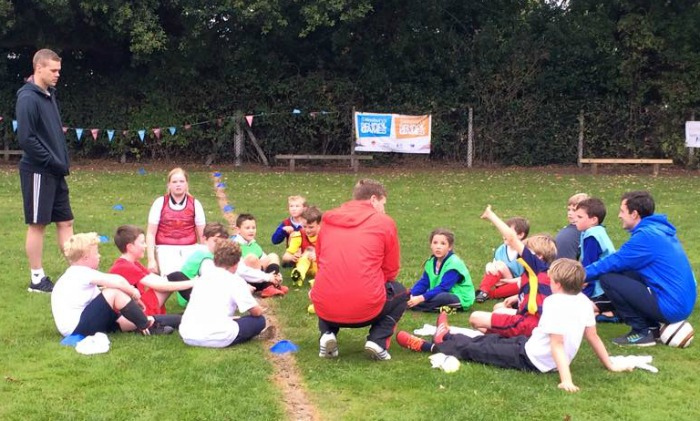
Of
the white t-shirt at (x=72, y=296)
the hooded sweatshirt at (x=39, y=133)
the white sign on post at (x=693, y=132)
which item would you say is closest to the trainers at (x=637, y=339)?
the white t-shirt at (x=72, y=296)

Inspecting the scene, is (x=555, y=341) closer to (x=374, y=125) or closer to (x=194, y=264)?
(x=194, y=264)

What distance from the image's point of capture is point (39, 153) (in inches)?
295

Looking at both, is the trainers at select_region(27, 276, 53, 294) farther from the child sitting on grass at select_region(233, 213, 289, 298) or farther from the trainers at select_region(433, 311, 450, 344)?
the trainers at select_region(433, 311, 450, 344)

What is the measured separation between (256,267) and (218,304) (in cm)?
218

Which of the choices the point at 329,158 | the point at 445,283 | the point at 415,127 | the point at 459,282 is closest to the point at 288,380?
the point at 445,283

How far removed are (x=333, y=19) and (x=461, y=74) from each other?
15.8ft

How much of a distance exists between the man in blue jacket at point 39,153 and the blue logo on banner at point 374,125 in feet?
49.5

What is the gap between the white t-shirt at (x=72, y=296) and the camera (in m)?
5.89

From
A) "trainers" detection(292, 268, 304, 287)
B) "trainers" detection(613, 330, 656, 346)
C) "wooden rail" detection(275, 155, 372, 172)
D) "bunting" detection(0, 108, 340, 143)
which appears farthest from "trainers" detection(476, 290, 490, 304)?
"bunting" detection(0, 108, 340, 143)

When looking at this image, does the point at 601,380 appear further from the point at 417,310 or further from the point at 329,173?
the point at 329,173

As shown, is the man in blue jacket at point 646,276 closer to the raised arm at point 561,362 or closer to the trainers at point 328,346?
the raised arm at point 561,362

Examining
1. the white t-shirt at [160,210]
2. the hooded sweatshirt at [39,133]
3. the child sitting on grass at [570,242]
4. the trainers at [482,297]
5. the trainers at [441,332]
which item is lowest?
the trainers at [482,297]

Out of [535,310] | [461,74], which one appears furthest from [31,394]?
[461,74]

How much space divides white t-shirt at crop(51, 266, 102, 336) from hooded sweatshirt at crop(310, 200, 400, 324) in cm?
174
